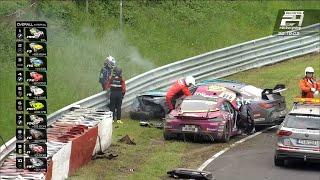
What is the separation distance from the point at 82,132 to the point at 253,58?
15108 millimetres

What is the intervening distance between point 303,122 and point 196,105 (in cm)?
351

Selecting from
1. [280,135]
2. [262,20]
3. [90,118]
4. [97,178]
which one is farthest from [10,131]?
[262,20]

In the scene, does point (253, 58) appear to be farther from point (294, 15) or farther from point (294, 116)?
point (294, 116)

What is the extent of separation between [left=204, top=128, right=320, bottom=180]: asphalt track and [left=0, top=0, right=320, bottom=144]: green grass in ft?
18.0

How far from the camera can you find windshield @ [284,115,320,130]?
16.0 meters

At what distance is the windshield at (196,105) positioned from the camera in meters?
18.5

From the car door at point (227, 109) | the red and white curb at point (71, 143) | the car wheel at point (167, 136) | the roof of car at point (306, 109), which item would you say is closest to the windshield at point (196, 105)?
the car door at point (227, 109)

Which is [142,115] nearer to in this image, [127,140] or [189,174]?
[127,140]

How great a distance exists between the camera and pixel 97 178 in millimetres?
14461

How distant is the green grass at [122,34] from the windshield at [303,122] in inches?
276

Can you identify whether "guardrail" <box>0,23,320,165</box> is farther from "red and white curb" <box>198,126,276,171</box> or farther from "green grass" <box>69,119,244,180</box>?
"red and white curb" <box>198,126,276,171</box>

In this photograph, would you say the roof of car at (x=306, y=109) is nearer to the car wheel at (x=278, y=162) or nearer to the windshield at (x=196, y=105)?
the car wheel at (x=278, y=162)

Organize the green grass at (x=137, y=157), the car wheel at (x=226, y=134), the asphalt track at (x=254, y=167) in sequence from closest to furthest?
the green grass at (x=137, y=157) → the asphalt track at (x=254, y=167) → the car wheel at (x=226, y=134)

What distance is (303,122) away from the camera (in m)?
16.1
